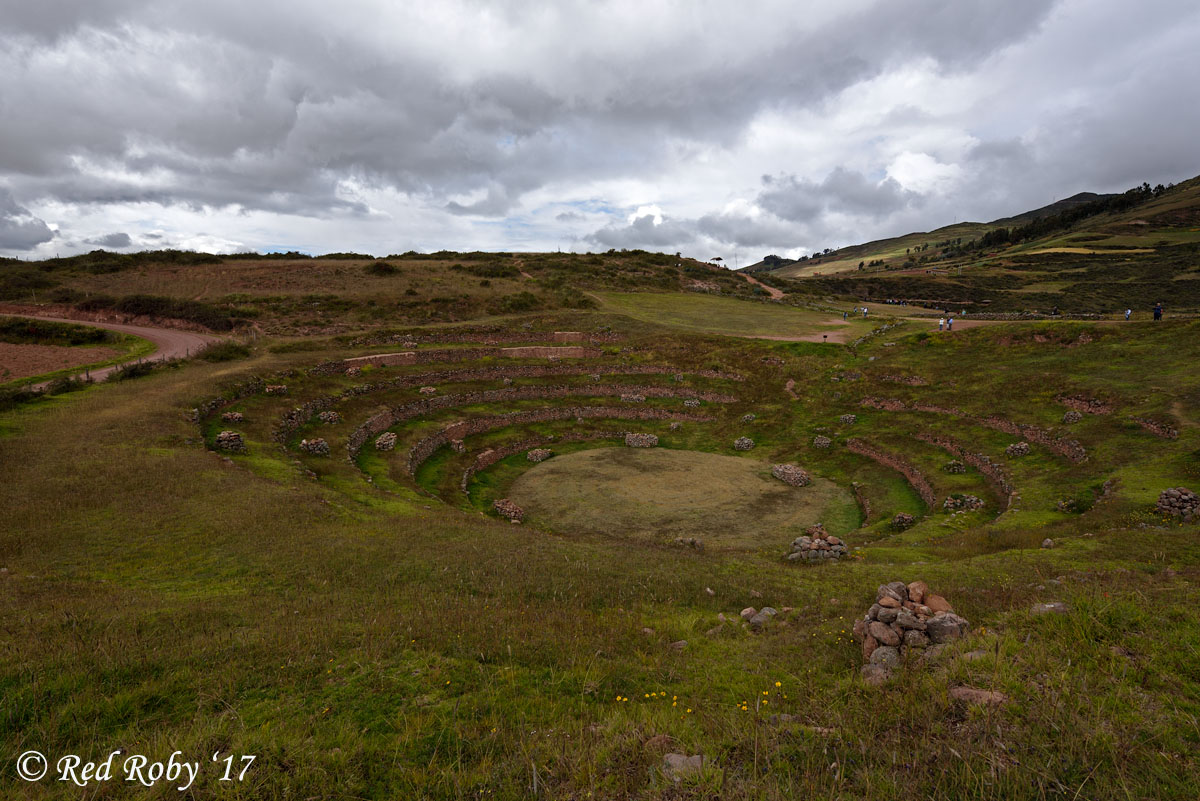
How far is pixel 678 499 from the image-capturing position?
28656mm

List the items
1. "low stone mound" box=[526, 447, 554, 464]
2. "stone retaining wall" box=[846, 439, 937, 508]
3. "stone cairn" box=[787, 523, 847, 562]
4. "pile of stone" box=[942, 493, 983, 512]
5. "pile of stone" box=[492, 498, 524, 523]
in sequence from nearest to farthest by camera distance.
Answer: "stone cairn" box=[787, 523, 847, 562] → "pile of stone" box=[942, 493, 983, 512] → "pile of stone" box=[492, 498, 524, 523] → "stone retaining wall" box=[846, 439, 937, 508] → "low stone mound" box=[526, 447, 554, 464]

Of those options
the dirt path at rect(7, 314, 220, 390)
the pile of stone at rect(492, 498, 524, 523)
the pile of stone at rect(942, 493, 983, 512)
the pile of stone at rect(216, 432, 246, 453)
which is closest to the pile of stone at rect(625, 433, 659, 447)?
the pile of stone at rect(492, 498, 524, 523)

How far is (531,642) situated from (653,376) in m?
39.2

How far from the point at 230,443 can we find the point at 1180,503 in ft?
124

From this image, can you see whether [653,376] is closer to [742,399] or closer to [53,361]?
[742,399]

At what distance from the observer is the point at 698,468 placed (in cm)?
3334

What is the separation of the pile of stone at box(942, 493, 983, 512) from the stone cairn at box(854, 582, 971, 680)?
623 inches

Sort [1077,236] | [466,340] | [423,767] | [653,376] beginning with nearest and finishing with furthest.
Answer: [423,767] → [653,376] → [466,340] → [1077,236]

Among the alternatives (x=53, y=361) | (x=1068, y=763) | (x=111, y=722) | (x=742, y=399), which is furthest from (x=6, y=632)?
(x=53, y=361)

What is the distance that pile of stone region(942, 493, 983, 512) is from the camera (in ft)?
76.1

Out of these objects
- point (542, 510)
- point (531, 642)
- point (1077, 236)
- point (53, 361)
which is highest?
point (1077, 236)

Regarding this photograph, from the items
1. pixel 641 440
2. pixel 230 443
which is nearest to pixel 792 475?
pixel 641 440

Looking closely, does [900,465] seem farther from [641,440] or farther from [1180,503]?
[641,440]

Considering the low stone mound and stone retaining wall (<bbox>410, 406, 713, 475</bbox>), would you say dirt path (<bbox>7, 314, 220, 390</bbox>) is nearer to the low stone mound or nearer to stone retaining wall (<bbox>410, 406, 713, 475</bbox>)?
stone retaining wall (<bbox>410, 406, 713, 475</bbox>)
